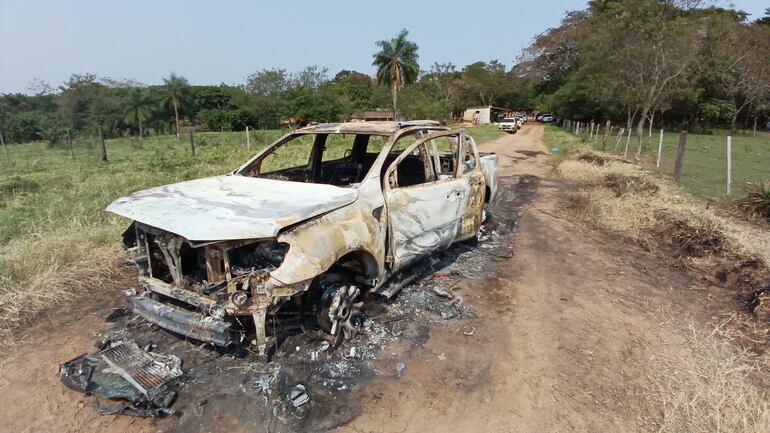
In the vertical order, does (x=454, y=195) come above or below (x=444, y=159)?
below

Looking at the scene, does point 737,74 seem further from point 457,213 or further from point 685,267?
point 457,213

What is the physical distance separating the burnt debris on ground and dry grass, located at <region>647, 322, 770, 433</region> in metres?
1.58

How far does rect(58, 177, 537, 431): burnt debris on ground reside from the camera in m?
2.67

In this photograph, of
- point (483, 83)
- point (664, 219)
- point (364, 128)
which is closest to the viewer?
point (364, 128)

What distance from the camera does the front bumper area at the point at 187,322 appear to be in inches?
105

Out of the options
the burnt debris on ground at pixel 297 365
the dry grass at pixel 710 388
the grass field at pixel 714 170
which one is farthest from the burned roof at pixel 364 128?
the grass field at pixel 714 170

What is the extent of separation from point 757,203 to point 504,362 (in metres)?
6.95

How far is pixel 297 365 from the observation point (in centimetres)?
312

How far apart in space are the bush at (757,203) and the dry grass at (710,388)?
5039 millimetres

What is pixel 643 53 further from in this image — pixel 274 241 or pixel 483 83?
pixel 483 83

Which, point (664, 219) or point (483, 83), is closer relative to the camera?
point (664, 219)

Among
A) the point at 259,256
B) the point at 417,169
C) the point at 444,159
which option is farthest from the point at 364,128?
the point at 444,159

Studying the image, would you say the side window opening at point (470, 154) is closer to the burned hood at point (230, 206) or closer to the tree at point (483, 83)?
the burned hood at point (230, 206)

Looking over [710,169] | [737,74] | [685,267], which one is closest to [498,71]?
[737,74]
